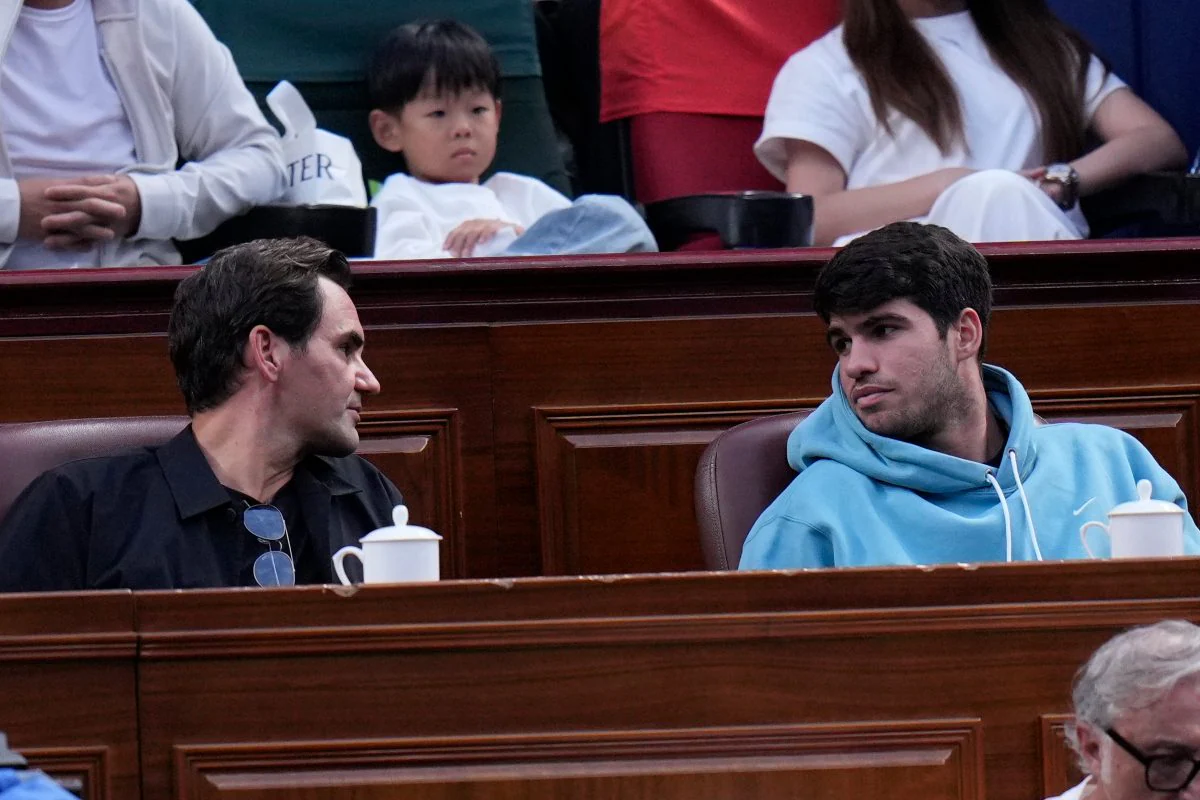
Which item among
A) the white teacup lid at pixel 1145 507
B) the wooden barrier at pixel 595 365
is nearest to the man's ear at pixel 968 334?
the wooden barrier at pixel 595 365

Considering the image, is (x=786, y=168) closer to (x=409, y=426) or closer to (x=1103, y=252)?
(x=1103, y=252)

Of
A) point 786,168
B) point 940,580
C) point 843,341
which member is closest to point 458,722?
point 940,580

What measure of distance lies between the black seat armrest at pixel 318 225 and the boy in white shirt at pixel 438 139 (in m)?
0.28

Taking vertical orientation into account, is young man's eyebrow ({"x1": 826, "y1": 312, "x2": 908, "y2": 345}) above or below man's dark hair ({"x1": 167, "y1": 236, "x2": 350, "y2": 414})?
below

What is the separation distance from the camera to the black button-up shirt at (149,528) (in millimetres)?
2174

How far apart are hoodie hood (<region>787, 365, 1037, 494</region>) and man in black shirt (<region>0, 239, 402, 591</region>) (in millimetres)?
495

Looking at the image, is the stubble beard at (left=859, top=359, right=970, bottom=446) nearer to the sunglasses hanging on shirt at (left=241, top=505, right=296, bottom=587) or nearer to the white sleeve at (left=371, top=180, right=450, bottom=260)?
the sunglasses hanging on shirt at (left=241, top=505, right=296, bottom=587)

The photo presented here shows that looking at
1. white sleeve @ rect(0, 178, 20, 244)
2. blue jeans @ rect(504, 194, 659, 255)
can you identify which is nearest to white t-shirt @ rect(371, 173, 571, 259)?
blue jeans @ rect(504, 194, 659, 255)

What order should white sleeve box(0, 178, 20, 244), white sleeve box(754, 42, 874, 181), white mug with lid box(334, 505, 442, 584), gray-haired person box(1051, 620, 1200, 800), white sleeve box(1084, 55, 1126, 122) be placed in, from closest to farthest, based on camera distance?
gray-haired person box(1051, 620, 1200, 800)
white mug with lid box(334, 505, 442, 584)
white sleeve box(0, 178, 20, 244)
white sleeve box(754, 42, 874, 181)
white sleeve box(1084, 55, 1126, 122)

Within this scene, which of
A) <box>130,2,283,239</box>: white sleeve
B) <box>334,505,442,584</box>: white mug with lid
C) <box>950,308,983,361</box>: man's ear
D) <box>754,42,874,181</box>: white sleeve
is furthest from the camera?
<box>754,42,874,181</box>: white sleeve

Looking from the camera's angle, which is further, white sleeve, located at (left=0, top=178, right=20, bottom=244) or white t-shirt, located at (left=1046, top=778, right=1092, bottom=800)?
white sleeve, located at (left=0, top=178, right=20, bottom=244)

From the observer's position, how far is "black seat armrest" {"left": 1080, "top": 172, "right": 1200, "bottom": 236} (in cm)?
321

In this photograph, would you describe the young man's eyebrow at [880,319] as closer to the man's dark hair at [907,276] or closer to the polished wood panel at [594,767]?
the man's dark hair at [907,276]

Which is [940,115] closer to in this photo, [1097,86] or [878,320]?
[1097,86]
